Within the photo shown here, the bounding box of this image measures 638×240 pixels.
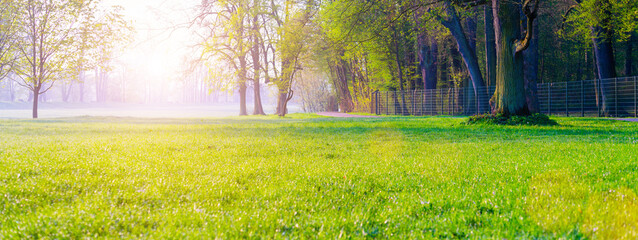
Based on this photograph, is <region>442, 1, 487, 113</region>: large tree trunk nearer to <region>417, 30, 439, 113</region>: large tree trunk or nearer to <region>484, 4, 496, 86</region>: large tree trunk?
<region>484, 4, 496, 86</region>: large tree trunk

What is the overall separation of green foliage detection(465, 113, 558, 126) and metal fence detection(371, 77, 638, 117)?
671cm

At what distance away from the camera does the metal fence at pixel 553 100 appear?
20.4 metres

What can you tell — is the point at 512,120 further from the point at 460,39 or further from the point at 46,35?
the point at 46,35

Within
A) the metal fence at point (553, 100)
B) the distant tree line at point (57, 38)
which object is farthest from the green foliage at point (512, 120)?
the distant tree line at point (57, 38)

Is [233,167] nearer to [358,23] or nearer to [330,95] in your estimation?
[358,23]

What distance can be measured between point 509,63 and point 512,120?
2129mm

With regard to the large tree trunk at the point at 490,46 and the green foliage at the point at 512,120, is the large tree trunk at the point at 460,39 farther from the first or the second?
the green foliage at the point at 512,120

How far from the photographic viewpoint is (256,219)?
2.59m

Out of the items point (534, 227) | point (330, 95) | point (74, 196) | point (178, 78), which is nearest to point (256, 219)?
point (74, 196)

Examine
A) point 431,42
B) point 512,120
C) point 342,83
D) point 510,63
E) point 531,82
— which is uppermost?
point 431,42

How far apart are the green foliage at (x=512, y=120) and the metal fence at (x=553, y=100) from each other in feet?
22.0

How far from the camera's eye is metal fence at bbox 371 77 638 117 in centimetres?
2044

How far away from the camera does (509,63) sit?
41.7ft

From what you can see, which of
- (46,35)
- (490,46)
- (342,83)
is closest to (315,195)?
(490,46)
